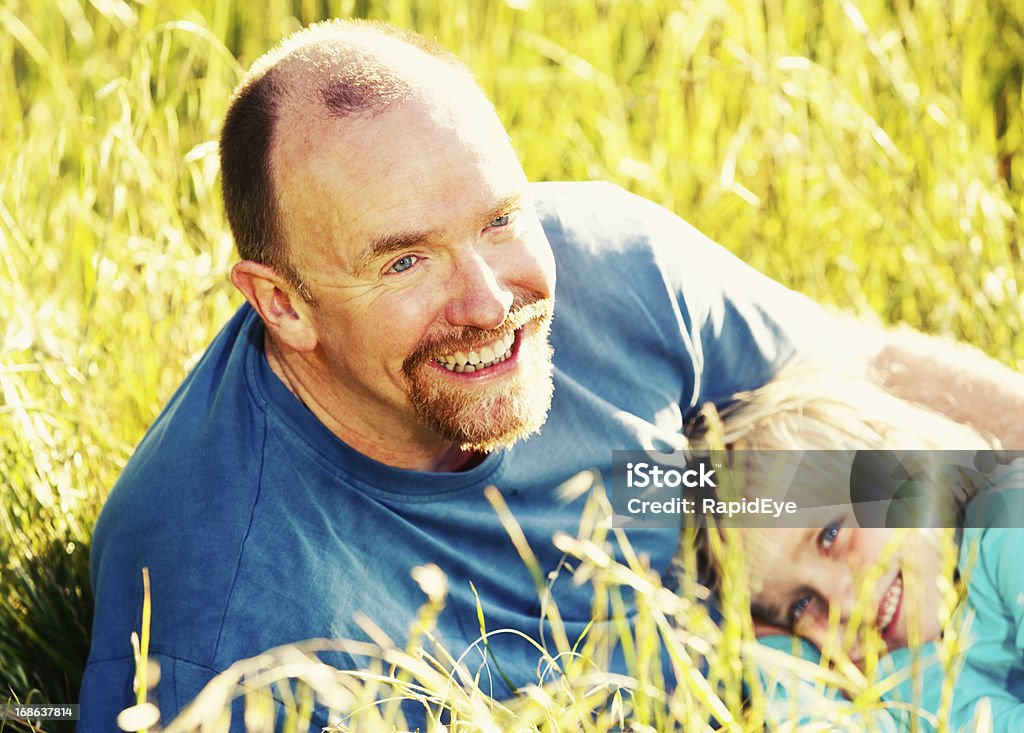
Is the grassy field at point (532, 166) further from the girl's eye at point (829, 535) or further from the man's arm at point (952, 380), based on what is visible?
the girl's eye at point (829, 535)

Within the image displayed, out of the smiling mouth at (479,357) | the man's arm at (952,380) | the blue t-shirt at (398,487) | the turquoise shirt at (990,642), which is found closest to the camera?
the blue t-shirt at (398,487)

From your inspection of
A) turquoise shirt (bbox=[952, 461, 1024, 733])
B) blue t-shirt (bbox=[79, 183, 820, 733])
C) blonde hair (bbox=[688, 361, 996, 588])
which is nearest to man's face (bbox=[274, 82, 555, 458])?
blue t-shirt (bbox=[79, 183, 820, 733])

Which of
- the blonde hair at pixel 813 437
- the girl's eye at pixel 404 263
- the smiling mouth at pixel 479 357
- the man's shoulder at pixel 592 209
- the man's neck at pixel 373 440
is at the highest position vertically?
the girl's eye at pixel 404 263

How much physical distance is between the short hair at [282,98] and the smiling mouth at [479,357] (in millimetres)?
234

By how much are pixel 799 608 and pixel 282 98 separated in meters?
1.23

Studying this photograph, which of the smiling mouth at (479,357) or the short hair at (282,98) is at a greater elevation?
the short hair at (282,98)

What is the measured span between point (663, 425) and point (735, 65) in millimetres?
1146

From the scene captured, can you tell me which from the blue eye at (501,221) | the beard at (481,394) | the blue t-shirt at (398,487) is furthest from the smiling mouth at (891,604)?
the blue eye at (501,221)

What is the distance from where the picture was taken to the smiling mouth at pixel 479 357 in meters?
1.82

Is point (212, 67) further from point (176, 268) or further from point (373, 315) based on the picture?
point (373, 315)

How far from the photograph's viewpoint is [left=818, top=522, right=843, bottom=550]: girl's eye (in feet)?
6.83

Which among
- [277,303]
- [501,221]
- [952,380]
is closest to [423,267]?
[501,221]

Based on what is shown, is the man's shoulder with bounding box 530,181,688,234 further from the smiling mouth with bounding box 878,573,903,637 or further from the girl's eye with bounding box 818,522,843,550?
the smiling mouth with bounding box 878,573,903,637

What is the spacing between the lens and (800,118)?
2.69 meters
